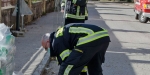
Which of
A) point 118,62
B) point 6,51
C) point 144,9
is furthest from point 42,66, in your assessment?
point 144,9

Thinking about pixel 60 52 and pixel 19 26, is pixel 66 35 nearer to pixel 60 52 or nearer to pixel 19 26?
pixel 60 52

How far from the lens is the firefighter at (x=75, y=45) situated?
3686 mm

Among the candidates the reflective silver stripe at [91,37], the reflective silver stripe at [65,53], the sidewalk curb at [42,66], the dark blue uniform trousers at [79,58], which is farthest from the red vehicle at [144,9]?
the reflective silver stripe at [65,53]

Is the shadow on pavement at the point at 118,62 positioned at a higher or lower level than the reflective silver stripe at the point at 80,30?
lower

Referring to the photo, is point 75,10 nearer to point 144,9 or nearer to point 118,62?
point 118,62

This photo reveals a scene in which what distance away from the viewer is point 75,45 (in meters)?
3.78

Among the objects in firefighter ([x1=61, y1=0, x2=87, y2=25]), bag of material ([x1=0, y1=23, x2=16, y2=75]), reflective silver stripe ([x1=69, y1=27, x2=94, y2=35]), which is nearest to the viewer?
reflective silver stripe ([x1=69, y1=27, x2=94, y2=35])

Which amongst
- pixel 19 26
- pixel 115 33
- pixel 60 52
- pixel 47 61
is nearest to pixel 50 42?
pixel 60 52

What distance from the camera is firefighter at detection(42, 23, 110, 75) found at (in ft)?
12.1

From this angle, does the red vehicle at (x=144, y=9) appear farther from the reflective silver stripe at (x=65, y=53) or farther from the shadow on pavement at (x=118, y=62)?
the reflective silver stripe at (x=65, y=53)

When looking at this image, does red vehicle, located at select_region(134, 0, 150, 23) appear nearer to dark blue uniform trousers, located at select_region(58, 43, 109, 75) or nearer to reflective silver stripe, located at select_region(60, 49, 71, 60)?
dark blue uniform trousers, located at select_region(58, 43, 109, 75)

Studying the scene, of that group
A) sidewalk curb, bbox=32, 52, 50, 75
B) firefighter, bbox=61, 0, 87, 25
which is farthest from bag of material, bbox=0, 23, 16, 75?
firefighter, bbox=61, 0, 87, 25

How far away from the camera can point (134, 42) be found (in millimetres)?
10391

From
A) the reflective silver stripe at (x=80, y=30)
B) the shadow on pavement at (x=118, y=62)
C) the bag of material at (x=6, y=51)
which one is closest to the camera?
the reflective silver stripe at (x=80, y=30)
